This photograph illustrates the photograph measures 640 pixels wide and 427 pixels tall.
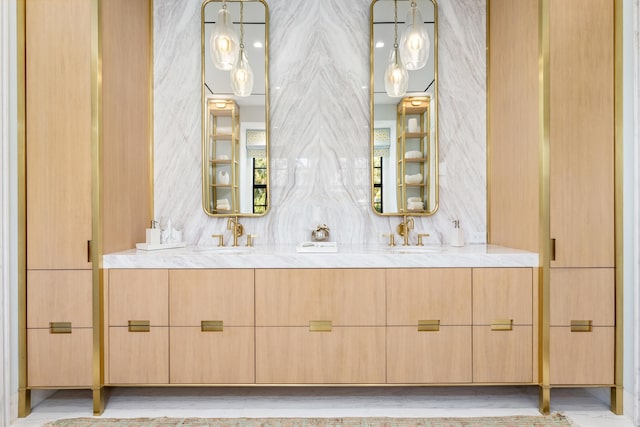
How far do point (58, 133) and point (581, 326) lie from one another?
2.96 meters

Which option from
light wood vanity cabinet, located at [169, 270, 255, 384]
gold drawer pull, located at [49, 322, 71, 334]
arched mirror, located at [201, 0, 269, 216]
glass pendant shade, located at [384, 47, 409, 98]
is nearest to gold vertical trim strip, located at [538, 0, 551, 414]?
glass pendant shade, located at [384, 47, 409, 98]

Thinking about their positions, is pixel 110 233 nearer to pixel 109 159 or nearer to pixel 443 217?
pixel 109 159

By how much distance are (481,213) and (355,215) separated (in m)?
0.87

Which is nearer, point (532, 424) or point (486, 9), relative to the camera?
point (532, 424)

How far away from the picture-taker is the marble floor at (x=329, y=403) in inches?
87.3

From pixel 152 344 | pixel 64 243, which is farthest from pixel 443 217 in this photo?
pixel 64 243

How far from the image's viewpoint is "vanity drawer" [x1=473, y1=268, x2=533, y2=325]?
2.21 m

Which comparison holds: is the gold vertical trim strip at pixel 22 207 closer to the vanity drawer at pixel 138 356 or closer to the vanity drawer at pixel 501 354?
the vanity drawer at pixel 138 356

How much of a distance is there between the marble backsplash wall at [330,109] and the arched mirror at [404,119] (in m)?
0.06

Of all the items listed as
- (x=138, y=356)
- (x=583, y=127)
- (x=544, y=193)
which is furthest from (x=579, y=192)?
(x=138, y=356)

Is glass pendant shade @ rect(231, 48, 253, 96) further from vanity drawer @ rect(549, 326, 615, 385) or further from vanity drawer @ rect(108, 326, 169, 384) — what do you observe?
vanity drawer @ rect(549, 326, 615, 385)

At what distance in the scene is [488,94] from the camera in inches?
111

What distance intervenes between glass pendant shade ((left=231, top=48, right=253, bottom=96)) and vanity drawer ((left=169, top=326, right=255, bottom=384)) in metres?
1.52

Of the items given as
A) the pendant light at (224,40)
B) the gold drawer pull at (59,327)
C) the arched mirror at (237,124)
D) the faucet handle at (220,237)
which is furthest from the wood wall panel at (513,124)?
the gold drawer pull at (59,327)
